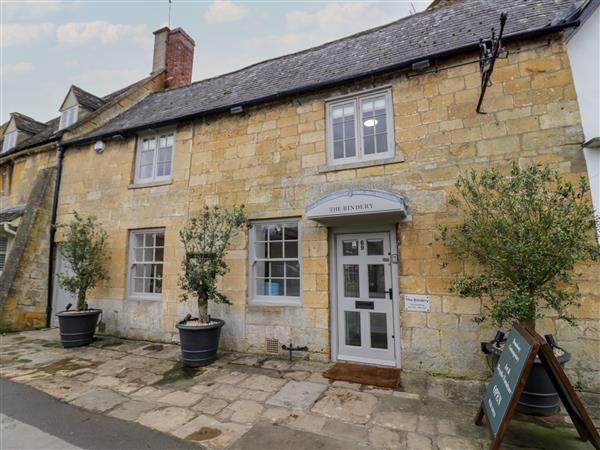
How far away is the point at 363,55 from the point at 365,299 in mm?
5529

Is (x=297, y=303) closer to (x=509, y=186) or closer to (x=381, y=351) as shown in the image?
(x=381, y=351)

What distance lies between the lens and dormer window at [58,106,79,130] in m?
10.0

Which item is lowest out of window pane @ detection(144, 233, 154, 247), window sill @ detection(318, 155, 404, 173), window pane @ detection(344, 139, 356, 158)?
window pane @ detection(144, 233, 154, 247)

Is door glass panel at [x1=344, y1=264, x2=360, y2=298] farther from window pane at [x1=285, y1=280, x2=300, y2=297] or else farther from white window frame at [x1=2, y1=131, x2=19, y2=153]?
white window frame at [x1=2, y1=131, x2=19, y2=153]

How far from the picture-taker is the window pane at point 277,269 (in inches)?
249

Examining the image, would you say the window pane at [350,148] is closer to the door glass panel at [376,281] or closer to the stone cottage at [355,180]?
the stone cottage at [355,180]

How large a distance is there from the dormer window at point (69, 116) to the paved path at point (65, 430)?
9.23 metres

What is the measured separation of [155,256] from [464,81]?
7.88 m

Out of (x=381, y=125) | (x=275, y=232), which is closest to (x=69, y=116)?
(x=275, y=232)

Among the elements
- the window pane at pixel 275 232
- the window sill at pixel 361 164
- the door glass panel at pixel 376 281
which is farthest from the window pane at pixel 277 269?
the window sill at pixel 361 164

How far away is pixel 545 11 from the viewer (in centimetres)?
539

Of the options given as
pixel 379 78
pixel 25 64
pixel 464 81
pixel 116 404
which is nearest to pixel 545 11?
pixel 464 81

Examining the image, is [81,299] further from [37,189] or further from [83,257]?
[37,189]

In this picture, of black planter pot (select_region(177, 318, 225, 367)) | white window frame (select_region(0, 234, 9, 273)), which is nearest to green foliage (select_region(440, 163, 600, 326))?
black planter pot (select_region(177, 318, 225, 367))
